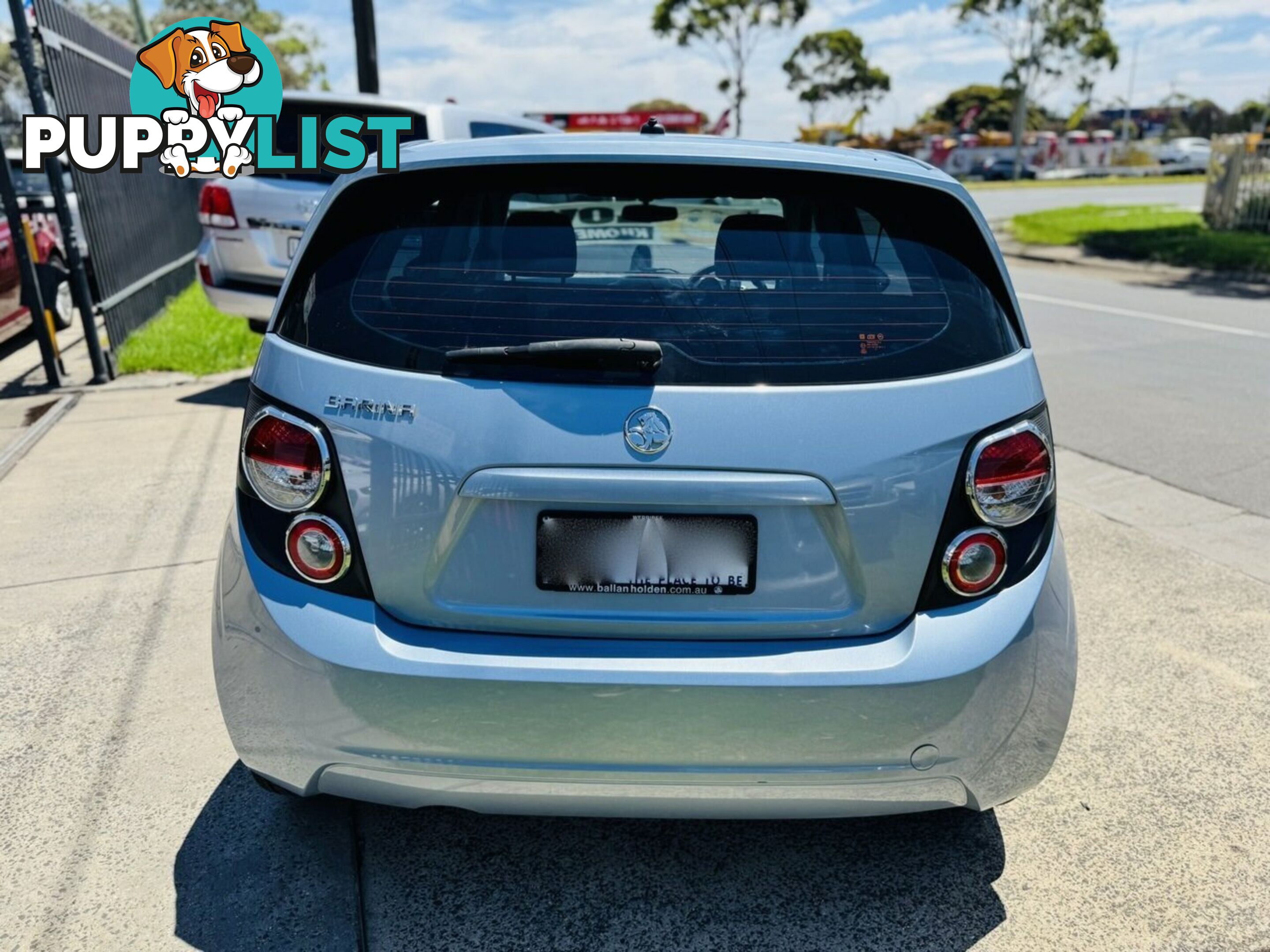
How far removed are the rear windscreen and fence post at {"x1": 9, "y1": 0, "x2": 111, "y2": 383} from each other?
6.19 m

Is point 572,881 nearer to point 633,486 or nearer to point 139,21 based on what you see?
point 633,486

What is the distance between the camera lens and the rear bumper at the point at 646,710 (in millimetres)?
1913

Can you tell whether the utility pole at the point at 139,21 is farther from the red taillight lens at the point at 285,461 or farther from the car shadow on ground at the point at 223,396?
the red taillight lens at the point at 285,461

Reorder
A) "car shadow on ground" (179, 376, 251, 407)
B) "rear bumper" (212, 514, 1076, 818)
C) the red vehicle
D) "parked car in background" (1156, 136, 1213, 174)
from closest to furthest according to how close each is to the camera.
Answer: "rear bumper" (212, 514, 1076, 818) → "car shadow on ground" (179, 376, 251, 407) → the red vehicle → "parked car in background" (1156, 136, 1213, 174)

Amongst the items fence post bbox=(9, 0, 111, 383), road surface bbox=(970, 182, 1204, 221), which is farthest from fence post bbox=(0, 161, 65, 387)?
road surface bbox=(970, 182, 1204, 221)

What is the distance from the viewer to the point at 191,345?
348 inches

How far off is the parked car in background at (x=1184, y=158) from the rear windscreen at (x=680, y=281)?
57473mm

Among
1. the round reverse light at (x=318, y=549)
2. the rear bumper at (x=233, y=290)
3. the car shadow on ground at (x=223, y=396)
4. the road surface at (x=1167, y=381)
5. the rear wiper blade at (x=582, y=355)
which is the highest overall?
the rear wiper blade at (x=582, y=355)

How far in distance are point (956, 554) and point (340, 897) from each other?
1588 millimetres

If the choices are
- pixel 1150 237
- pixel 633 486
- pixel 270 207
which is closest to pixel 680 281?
pixel 633 486

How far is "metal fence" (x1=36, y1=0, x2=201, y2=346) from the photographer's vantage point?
7.57 m

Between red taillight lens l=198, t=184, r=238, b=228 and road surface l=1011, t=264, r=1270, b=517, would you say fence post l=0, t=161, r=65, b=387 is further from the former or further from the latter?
road surface l=1011, t=264, r=1270, b=517

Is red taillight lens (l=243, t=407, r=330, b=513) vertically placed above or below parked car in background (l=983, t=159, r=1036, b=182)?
above

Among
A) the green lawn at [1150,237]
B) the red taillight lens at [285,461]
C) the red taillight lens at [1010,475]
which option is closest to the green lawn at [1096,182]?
the green lawn at [1150,237]
